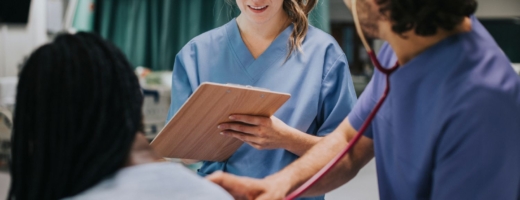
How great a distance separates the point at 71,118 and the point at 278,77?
2.50 ft

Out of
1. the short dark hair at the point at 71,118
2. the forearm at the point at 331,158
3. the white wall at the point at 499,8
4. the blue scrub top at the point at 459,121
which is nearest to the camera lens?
the short dark hair at the point at 71,118

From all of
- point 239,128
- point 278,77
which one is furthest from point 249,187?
point 278,77

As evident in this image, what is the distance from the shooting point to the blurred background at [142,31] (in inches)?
126

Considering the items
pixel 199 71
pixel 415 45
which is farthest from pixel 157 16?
pixel 415 45

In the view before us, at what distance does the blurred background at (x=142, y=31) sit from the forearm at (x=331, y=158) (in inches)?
71.0

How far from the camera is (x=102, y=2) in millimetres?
3934

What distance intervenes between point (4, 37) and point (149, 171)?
3.06m

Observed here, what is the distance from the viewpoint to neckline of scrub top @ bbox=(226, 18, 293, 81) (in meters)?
1.40

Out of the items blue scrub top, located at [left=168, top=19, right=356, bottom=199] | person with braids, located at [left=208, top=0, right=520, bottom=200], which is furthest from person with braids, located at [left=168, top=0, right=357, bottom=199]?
person with braids, located at [left=208, top=0, right=520, bottom=200]

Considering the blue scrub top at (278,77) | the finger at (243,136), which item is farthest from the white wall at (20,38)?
the finger at (243,136)

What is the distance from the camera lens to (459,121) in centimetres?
85

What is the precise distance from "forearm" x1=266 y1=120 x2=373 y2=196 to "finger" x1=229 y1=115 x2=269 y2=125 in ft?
0.39

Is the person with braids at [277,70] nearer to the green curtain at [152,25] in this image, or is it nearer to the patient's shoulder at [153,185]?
the patient's shoulder at [153,185]

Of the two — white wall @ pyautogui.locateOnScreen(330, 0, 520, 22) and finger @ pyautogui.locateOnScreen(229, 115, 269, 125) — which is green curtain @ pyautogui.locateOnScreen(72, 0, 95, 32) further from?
white wall @ pyautogui.locateOnScreen(330, 0, 520, 22)
